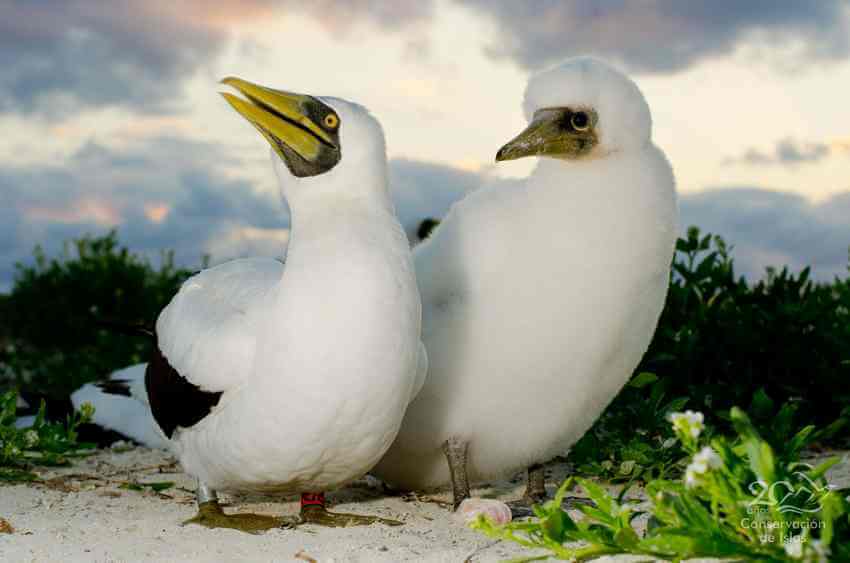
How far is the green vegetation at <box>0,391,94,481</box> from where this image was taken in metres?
5.52

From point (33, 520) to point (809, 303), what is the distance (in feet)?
15.9

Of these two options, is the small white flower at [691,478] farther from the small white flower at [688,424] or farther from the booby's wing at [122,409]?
the booby's wing at [122,409]

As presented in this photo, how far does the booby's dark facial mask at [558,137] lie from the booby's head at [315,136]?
623 millimetres

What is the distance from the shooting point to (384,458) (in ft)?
16.0

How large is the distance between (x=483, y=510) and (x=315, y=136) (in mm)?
1630

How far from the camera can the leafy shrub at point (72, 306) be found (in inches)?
445

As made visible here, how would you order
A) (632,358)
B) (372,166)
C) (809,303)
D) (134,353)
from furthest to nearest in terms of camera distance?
1. (134,353)
2. (809,303)
3. (632,358)
4. (372,166)

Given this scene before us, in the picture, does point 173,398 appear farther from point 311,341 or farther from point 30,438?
point 30,438

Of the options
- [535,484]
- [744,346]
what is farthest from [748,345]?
[535,484]

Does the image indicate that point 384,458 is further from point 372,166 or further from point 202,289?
point 372,166

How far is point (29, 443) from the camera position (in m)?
5.60

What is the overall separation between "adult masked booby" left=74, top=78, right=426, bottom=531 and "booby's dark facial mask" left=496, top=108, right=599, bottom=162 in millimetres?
603

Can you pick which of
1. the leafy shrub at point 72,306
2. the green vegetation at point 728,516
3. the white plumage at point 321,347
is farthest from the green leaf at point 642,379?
the leafy shrub at point 72,306

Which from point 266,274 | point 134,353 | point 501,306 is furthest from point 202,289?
point 134,353
